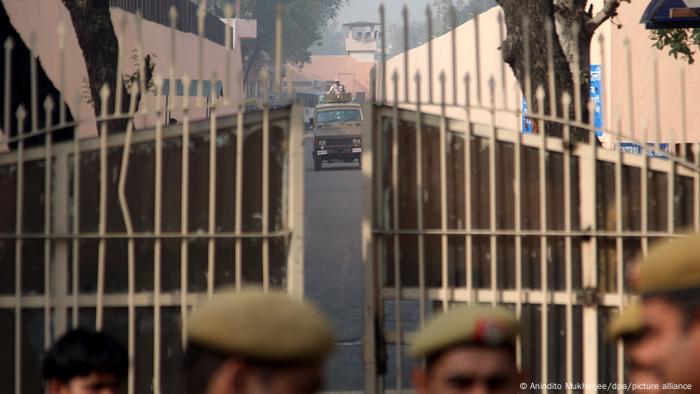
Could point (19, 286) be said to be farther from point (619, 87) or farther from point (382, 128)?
point (619, 87)

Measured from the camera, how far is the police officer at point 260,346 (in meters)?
2.07

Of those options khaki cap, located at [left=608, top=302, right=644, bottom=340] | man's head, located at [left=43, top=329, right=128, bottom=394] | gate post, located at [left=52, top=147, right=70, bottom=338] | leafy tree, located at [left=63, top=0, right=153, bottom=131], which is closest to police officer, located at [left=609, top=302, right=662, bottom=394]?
khaki cap, located at [left=608, top=302, right=644, bottom=340]

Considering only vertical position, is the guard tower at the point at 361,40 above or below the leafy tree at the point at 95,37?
above

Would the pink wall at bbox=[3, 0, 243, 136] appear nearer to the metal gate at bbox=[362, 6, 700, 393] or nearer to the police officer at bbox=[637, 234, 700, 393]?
the metal gate at bbox=[362, 6, 700, 393]

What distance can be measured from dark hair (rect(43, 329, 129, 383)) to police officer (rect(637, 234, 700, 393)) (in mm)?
2003

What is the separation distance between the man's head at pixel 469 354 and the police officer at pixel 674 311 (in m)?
0.58

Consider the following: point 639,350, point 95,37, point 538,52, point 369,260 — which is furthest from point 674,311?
point 95,37

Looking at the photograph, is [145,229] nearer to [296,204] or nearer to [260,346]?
[296,204]

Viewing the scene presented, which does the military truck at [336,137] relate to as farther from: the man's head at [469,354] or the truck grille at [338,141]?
the man's head at [469,354]

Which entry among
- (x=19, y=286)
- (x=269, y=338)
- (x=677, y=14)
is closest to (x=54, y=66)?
A: (x=677, y=14)

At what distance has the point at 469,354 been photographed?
291cm

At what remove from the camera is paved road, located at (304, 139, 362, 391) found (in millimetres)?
10594

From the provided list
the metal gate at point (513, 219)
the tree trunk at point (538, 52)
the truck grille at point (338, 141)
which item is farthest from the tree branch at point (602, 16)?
the truck grille at point (338, 141)

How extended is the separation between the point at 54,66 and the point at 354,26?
138m
